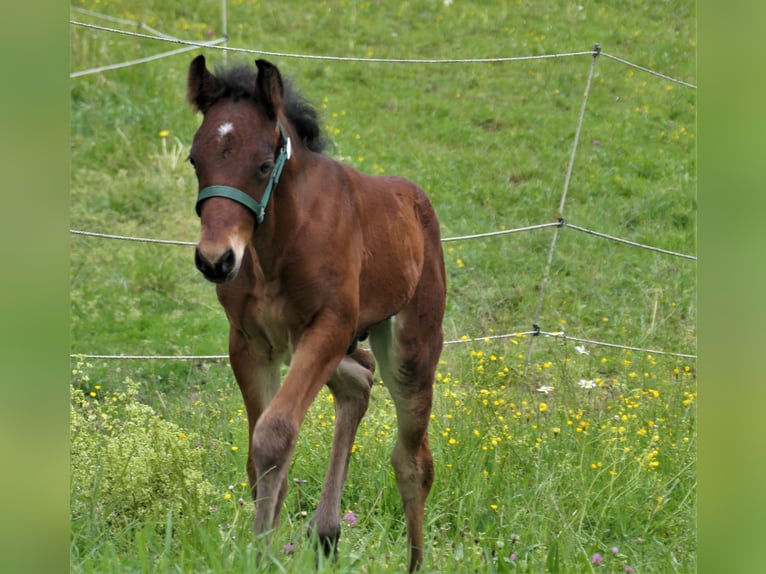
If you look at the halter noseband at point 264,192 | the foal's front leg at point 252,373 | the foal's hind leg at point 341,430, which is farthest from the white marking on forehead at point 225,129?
the foal's hind leg at point 341,430

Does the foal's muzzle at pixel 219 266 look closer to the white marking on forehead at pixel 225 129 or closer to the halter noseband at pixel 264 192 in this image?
the halter noseband at pixel 264 192

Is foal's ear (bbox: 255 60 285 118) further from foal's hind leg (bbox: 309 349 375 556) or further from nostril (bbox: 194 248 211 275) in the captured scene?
foal's hind leg (bbox: 309 349 375 556)

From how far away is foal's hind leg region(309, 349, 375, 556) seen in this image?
3.94 meters

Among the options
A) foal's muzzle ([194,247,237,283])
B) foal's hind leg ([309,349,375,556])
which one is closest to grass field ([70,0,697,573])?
foal's hind leg ([309,349,375,556])

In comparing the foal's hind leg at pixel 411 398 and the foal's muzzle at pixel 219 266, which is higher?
the foal's muzzle at pixel 219 266

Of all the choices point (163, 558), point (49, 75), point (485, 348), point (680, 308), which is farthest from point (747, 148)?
point (680, 308)

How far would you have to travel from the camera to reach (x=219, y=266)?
9.68ft

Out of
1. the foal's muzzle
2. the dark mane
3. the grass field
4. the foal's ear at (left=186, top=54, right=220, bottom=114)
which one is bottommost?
the grass field

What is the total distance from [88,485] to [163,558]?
1.18 m

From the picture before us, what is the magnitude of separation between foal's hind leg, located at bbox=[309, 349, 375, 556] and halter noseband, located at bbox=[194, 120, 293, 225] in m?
1.07

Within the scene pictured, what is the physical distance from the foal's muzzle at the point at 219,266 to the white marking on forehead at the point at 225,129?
398 mm

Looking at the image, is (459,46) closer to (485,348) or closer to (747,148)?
(485,348)

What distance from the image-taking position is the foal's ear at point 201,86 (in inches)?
129

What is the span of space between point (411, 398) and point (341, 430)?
328 millimetres
